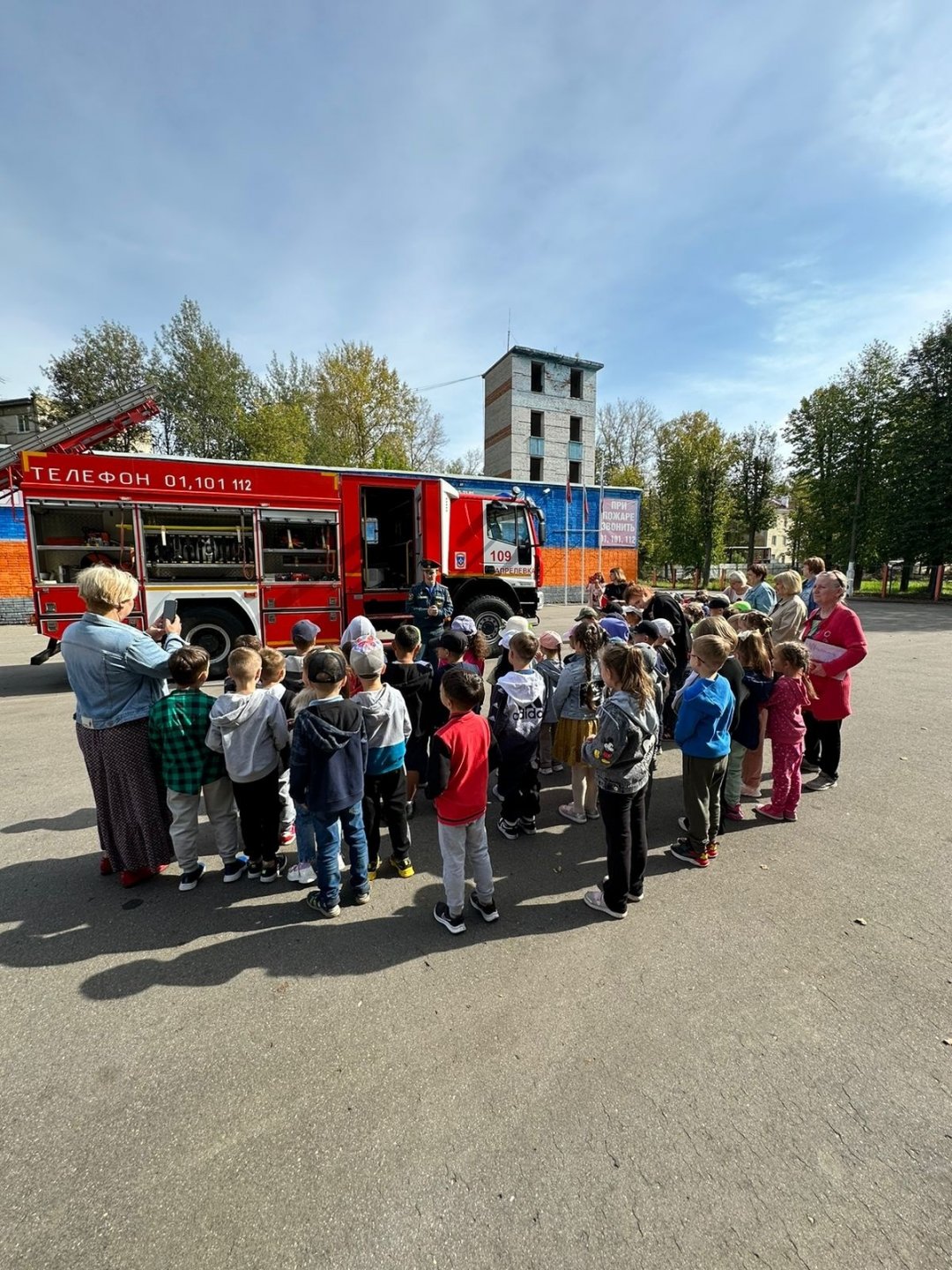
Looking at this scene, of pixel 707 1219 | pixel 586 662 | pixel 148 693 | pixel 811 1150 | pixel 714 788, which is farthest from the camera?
pixel 586 662

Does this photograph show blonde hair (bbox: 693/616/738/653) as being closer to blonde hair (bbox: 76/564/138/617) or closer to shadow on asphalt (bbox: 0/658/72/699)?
blonde hair (bbox: 76/564/138/617)

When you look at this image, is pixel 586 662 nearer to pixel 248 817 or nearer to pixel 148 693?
pixel 248 817

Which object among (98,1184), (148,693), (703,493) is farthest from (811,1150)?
(703,493)

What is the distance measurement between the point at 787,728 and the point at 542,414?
110 ft

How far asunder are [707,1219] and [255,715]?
9.45 ft

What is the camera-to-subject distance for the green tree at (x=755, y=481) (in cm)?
3709

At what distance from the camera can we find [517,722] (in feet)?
12.3

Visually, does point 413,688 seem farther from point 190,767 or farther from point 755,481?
point 755,481

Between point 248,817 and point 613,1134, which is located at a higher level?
point 248,817

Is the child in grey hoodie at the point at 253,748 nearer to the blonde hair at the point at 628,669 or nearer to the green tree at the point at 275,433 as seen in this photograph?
the blonde hair at the point at 628,669

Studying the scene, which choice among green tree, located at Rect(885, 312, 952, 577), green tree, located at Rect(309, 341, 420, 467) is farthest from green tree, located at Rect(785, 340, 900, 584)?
green tree, located at Rect(309, 341, 420, 467)

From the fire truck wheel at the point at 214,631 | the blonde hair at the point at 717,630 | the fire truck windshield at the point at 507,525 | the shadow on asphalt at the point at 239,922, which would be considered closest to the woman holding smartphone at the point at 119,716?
the shadow on asphalt at the point at 239,922

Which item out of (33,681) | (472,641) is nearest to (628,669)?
(472,641)

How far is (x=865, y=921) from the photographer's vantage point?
10.0ft
